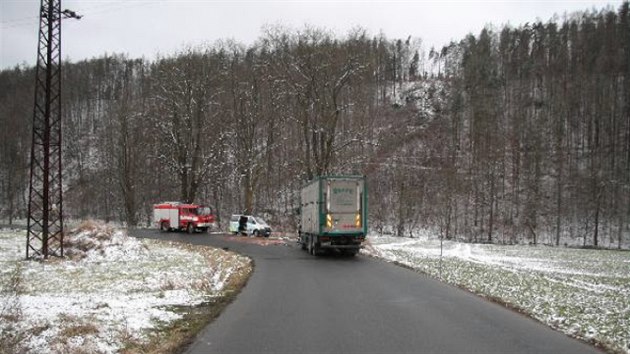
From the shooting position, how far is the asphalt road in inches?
314

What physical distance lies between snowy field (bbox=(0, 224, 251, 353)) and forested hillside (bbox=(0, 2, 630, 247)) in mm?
18837

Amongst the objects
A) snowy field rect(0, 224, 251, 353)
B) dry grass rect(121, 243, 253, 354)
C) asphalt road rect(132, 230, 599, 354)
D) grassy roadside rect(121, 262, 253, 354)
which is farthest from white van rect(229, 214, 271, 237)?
grassy roadside rect(121, 262, 253, 354)

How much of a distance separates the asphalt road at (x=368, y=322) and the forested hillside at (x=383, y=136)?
26485 millimetres

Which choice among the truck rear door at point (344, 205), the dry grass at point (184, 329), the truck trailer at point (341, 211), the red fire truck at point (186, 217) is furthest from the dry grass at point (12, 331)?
the red fire truck at point (186, 217)

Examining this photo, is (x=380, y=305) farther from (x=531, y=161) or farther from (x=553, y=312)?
(x=531, y=161)

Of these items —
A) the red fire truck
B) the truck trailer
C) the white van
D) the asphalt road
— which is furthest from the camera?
the red fire truck

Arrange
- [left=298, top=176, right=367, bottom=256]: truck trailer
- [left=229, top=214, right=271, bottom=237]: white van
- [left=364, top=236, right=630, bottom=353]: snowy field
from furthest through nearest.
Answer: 1. [left=229, top=214, right=271, bottom=237]: white van
2. [left=298, top=176, right=367, bottom=256]: truck trailer
3. [left=364, top=236, right=630, bottom=353]: snowy field

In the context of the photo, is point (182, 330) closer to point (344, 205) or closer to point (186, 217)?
point (344, 205)

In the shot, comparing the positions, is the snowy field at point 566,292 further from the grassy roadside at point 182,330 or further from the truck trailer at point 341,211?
the grassy roadside at point 182,330

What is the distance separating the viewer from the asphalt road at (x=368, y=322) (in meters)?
7.99

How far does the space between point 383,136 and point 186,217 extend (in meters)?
35.5

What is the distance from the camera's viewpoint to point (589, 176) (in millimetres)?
67312

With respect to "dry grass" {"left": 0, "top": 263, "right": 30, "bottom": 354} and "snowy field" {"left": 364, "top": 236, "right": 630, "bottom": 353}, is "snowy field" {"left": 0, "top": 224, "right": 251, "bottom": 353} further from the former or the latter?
"snowy field" {"left": 364, "top": 236, "right": 630, "bottom": 353}

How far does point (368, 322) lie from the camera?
385 inches
